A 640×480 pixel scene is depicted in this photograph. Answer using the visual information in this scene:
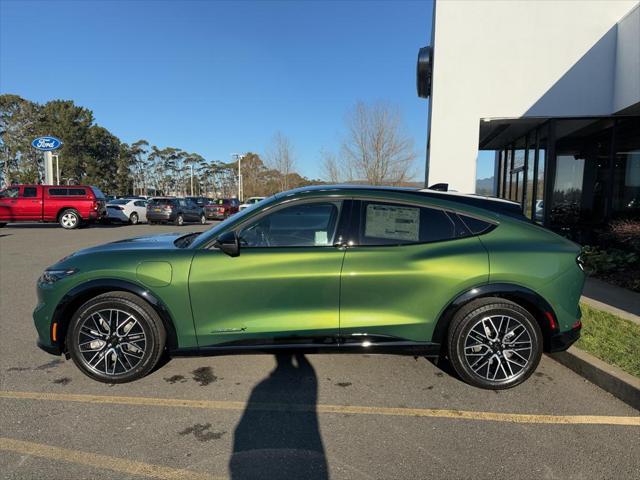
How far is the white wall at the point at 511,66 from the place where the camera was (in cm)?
884

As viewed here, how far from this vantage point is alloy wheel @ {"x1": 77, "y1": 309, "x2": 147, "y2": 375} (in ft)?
11.4

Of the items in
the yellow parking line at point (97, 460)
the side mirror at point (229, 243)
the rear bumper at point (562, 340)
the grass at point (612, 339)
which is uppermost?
the side mirror at point (229, 243)

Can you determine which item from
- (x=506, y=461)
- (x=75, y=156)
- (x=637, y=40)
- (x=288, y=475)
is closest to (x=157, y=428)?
(x=288, y=475)

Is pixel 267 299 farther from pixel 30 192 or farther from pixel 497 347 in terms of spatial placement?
pixel 30 192

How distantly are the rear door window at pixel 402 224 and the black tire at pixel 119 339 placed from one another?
1.90 metres

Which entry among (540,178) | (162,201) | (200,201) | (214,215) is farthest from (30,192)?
(540,178)

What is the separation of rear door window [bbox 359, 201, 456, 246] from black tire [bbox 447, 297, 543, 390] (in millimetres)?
659

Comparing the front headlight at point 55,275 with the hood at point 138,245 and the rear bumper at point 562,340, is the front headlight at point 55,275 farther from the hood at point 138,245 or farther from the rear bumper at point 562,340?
the rear bumper at point 562,340

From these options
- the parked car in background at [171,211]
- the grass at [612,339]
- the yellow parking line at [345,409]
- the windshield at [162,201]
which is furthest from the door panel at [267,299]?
the windshield at [162,201]

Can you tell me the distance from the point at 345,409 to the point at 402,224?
1.56 metres

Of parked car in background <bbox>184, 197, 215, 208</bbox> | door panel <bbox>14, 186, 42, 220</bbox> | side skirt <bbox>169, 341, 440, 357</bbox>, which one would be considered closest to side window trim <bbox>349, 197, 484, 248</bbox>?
side skirt <bbox>169, 341, 440, 357</bbox>

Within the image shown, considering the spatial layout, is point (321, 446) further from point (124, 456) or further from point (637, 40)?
point (637, 40)

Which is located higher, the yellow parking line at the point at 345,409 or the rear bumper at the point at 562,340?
the rear bumper at the point at 562,340

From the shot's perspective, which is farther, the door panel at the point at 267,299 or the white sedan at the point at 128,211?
the white sedan at the point at 128,211
